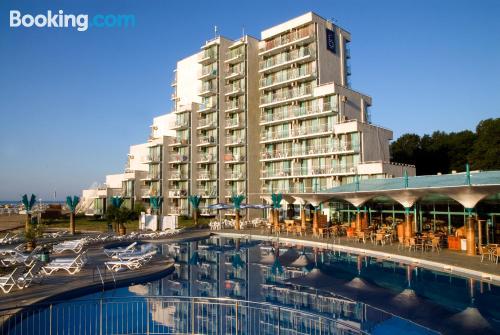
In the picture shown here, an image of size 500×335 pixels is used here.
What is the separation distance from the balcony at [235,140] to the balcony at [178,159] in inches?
228

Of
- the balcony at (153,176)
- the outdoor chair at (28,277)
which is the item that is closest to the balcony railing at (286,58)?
the balcony at (153,176)

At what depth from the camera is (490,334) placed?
9.73 metres

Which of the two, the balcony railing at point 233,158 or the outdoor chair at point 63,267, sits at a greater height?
the balcony railing at point 233,158

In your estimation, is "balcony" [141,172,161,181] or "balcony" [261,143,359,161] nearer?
"balcony" [261,143,359,161]

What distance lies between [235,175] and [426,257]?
110 feet

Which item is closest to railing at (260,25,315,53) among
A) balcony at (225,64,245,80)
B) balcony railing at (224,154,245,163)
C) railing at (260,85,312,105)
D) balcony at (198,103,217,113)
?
balcony at (225,64,245,80)

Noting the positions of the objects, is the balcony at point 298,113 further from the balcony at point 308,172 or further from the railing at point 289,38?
the railing at point 289,38

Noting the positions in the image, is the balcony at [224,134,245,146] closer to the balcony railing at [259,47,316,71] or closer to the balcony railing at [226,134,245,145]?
the balcony railing at [226,134,245,145]

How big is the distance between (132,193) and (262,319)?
47.3 m

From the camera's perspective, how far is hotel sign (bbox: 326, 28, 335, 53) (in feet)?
154

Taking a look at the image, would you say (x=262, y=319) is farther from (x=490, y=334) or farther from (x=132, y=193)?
(x=132, y=193)

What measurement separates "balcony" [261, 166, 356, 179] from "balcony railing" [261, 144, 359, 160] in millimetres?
1609

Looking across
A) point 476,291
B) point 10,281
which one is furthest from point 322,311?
point 10,281

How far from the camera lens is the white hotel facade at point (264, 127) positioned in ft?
138
